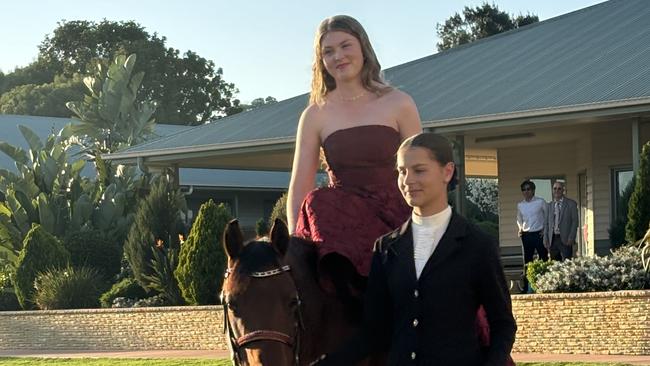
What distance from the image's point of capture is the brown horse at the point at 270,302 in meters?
3.55

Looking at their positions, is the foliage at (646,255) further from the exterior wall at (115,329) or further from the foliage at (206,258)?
the foliage at (206,258)

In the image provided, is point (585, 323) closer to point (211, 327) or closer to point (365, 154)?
point (211, 327)

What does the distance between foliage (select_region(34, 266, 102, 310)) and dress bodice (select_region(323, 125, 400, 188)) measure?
674 inches

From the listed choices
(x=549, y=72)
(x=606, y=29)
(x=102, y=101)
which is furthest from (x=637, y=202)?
(x=102, y=101)

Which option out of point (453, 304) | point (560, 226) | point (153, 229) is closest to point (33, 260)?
point (153, 229)

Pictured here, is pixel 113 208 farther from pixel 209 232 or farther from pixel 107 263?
pixel 209 232

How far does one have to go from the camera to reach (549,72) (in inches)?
808

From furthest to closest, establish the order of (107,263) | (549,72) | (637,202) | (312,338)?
(107,263)
(549,72)
(637,202)
(312,338)

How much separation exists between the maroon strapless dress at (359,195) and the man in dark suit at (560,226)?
13.4m

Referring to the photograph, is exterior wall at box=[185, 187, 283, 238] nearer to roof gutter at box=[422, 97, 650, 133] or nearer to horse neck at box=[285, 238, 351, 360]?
roof gutter at box=[422, 97, 650, 133]

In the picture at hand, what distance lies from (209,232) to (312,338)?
14.2 metres

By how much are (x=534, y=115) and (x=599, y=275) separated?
4256mm

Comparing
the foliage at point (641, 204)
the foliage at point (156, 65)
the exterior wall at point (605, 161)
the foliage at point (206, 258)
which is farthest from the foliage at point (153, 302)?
the foliage at point (156, 65)

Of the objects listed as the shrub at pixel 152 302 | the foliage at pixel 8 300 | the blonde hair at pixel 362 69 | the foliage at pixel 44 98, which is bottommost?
the foliage at pixel 8 300
